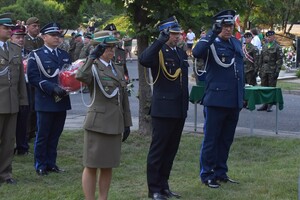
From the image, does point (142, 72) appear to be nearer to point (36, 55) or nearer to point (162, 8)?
point (162, 8)

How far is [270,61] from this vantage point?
1653 cm

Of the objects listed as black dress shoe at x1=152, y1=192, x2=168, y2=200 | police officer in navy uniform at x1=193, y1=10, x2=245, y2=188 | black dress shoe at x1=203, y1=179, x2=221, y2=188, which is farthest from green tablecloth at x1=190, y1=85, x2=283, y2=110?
black dress shoe at x1=152, y1=192, x2=168, y2=200

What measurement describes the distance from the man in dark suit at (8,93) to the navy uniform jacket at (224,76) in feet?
7.68

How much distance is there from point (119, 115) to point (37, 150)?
7.79 feet

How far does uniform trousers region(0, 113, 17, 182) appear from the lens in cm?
834

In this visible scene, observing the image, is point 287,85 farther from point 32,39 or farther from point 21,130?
point 21,130

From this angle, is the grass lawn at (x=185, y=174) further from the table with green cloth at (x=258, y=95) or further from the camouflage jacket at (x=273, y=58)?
the camouflage jacket at (x=273, y=58)

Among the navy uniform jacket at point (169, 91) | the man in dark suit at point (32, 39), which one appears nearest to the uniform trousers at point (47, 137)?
the man in dark suit at point (32, 39)

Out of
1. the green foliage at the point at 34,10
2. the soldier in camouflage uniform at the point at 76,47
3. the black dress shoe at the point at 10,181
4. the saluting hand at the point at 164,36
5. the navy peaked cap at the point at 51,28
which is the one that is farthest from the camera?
the green foliage at the point at 34,10

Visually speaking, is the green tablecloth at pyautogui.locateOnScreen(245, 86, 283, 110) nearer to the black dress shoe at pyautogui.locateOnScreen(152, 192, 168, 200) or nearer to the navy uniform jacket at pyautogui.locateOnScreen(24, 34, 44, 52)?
the navy uniform jacket at pyautogui.locateOnScreen(24, 34, 44, 52)

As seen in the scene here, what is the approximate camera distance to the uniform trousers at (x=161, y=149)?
7.42 metres

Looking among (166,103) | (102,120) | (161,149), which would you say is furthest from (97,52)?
(161,149)

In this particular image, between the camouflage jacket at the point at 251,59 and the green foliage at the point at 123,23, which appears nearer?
the green foliage at the point at 123,23

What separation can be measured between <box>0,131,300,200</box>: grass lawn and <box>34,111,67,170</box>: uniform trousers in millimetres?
219
